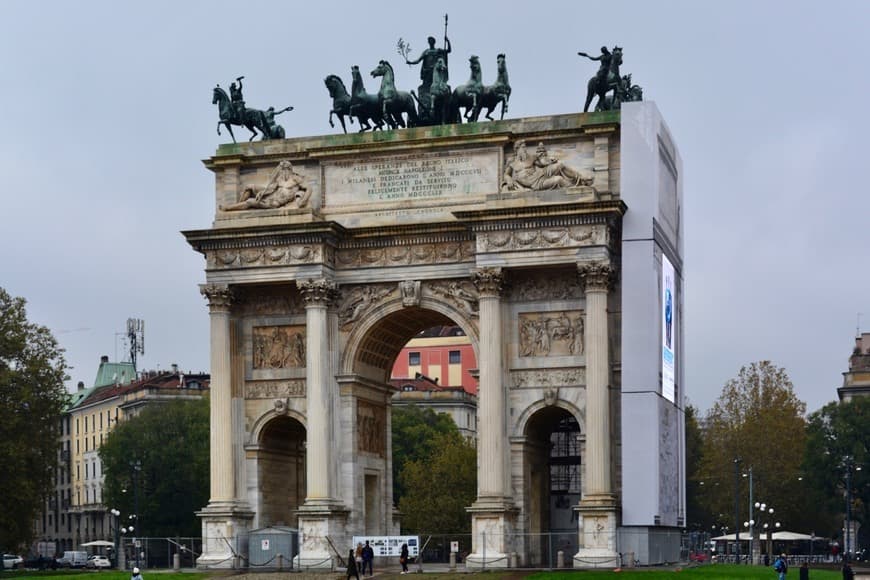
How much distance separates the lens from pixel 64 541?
139 m

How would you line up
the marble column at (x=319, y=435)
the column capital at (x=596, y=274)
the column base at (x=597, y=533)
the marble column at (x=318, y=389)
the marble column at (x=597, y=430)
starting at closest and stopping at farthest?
the column base at (x=597, y=533)
the marble column at (x=597, y=430)
the column capital at (x=596, y=274)
the marble column at (x=319, y=435)
the marble column at (x=318, y=389)

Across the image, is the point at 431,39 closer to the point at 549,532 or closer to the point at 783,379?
the point at 549,532

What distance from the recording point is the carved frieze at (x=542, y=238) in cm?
5800

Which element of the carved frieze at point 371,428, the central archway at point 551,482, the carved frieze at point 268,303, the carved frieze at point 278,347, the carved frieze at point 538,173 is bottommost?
the central archway at point 551,482

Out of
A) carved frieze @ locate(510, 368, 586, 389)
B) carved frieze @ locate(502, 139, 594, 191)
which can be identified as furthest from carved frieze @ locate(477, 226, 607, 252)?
carved frieze @ locate(510, 368, 586, 389)

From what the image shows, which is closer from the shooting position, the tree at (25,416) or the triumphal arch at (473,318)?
the triumphal arch at (473,318)

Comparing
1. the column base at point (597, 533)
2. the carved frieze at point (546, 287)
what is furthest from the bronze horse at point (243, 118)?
the column base at point (597, 533)

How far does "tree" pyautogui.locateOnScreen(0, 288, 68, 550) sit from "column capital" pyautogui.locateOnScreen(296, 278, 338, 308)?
17276 millimetres

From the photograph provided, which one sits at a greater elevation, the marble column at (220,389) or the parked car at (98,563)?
the marble column at (220,389)

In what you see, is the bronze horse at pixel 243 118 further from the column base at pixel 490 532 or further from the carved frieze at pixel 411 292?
the column base at pixel 490 532

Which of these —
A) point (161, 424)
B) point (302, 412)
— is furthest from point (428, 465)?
point (302, 412)

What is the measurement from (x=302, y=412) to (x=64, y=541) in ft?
268

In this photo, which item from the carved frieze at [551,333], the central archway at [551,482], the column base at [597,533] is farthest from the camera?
the central archway at [551,482]

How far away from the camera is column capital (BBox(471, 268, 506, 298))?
58.8 meters
